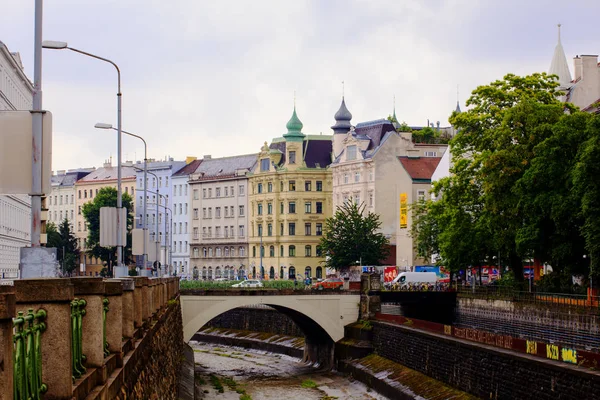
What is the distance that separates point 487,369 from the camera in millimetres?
51656

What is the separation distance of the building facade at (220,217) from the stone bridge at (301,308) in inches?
2778

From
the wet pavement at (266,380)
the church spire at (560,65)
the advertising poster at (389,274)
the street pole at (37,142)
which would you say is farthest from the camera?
the church spire at (560,65)

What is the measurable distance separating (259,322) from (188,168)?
228ft

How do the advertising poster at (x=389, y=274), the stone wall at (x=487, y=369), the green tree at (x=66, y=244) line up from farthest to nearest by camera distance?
the green tree at (x=66, y=244) < the advertising poster at (x=389, y=274) < the stone wall at (x=487, y=369)

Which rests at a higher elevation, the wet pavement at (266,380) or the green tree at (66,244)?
the green tree at (66,244)

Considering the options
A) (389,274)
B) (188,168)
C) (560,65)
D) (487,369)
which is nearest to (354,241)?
(389,274)

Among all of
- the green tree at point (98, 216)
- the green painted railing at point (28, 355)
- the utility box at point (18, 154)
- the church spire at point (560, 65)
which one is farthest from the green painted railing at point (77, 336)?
the green tree at point (98, 216)

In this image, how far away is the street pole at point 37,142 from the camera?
1712 centimetres

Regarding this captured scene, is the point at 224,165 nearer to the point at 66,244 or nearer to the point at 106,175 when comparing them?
the point at 106,175

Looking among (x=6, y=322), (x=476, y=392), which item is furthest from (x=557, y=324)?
(x=6, y=322)

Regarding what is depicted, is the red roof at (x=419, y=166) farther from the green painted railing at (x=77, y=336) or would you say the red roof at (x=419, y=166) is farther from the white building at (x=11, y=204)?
the green painted railing at (x=77, y=336)

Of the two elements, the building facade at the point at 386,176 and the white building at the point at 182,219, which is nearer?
the building facade at the point at 386,176

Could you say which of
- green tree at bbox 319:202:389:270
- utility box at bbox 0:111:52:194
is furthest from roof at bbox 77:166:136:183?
utility box at bbox 0:111:52:194

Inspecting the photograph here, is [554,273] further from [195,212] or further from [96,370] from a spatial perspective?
[195,212]
